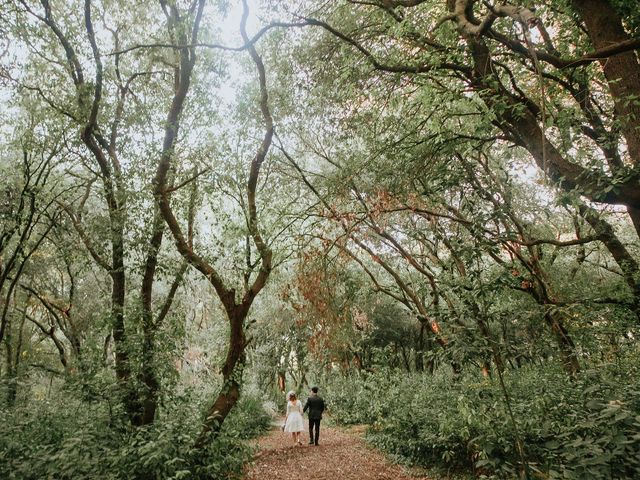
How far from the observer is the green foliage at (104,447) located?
5.25m

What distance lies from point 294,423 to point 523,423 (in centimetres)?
721

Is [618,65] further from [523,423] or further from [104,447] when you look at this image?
[104,447]

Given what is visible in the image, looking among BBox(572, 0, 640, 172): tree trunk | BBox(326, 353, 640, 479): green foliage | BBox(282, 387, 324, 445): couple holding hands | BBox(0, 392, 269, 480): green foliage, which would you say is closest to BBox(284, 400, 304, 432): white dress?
BBox(282, 387, 324, 445): couple holding hands

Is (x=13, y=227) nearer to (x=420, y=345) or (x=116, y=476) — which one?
(x=116, y=476)

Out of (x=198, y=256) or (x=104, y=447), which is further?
(x=198, y=256)

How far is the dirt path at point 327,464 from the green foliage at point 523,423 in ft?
1.75

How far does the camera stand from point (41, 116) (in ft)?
25.8

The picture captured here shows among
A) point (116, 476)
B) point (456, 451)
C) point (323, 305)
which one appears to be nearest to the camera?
point (116, 476)

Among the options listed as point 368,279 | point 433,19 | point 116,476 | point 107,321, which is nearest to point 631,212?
point 433,19

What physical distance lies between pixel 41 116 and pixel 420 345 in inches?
800

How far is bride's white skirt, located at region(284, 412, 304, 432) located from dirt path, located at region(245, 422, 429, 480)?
50 centimetres

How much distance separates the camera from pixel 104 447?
5766 mm

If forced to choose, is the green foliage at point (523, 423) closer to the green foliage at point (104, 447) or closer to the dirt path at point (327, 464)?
the dirt path at point (327, 464)

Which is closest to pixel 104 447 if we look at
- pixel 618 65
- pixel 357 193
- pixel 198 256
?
pixel 198 256
